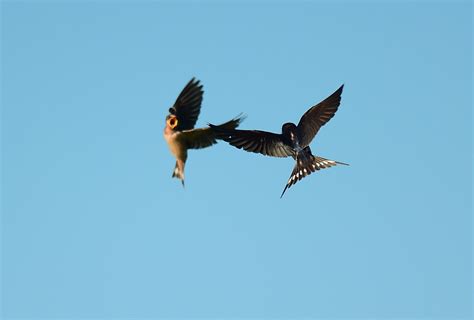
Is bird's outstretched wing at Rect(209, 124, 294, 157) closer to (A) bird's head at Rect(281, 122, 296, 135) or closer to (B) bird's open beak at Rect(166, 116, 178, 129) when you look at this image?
(A) bird's head at Rect(281, 122, 296, 135)

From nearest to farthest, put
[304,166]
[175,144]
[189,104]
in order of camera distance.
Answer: [175,144] < [189,104] < [304,166]

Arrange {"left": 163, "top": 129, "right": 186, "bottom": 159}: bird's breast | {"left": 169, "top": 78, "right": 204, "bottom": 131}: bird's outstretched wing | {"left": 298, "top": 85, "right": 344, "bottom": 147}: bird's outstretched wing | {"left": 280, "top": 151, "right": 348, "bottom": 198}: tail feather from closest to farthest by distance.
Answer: {"left": 163, "top": 129, "right": 186, "bottom": 159}: bird's breast, {"left": 169, "top": 78, "right": 204, "bottom": 131}: bird's outstretched wing, {"left": 280, "top": 151, "right": 348, "bottom": 198}: tail feather, {"left": 298, "top": 85, "right": 344, "bottom": 147}: bird's outstretched wing

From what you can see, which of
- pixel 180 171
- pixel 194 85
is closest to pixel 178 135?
pixel 180 171

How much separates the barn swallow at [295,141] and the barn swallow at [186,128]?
5.71 ft

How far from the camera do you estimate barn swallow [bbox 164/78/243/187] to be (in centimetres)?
693

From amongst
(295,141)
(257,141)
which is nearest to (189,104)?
(257,141)

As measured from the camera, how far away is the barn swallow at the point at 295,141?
9.55 meters

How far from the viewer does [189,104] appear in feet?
24.5

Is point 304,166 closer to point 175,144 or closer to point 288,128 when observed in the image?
point 288,128

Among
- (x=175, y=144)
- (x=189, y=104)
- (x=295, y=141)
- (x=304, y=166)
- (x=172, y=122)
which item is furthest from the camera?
(x=295, y=141)

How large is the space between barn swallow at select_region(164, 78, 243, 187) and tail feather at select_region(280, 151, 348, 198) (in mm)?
1973

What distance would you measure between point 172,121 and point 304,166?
9.16 feet

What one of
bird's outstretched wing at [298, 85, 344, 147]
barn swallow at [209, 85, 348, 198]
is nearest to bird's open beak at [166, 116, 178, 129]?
barn swallow at [209, 85, 348, 198]

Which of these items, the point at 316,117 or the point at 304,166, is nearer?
the point at 304,166
